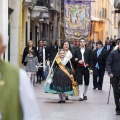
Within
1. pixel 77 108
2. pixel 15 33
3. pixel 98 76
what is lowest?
pixel 77 108

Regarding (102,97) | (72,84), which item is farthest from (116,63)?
(102,97)

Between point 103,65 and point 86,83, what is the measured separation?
13.6 ft

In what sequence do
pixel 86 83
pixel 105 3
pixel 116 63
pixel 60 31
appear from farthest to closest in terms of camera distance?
pixel 105 3 < pixel 60 31 < pixel 86 83 < pixel 116 63

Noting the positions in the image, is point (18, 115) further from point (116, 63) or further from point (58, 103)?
point (58, 103)

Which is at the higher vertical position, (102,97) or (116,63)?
(116,63)

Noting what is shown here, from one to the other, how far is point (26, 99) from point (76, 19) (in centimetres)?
2947

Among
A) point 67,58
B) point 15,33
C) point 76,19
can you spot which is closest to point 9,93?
point 67,58

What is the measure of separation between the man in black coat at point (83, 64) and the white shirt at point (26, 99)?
41.6 ft

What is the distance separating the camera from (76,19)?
33.6m

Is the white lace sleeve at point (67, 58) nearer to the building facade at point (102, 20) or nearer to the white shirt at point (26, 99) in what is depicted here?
the white shirt at point (26, 99)

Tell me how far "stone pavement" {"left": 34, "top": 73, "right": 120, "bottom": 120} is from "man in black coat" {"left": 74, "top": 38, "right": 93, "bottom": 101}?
0.42 metres

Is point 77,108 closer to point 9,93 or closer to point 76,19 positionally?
point 9,93

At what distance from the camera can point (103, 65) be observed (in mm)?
21531

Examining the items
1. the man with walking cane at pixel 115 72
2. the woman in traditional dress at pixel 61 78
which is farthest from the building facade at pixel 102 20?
the man with walking cane at pixel 115 72
